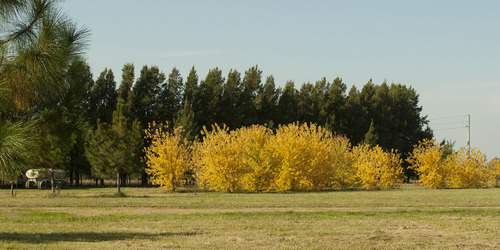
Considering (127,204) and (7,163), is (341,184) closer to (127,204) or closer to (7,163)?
(127,204)

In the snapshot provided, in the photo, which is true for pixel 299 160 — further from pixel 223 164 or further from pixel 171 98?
pixel 171 98

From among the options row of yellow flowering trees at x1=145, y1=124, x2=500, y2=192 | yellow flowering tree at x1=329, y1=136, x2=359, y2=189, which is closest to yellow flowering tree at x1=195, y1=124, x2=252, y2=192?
row of yellow flowering trees at x1=145, y1=124, x2=500, y2=192

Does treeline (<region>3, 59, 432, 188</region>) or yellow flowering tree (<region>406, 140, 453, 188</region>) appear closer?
yellow flowering tree (<region>406, 140, 453, 188</region>)

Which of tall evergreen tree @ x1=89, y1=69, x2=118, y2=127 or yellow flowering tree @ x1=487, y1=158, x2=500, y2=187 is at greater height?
tall evergreen tree @ x1=89, y1=69, x2=118, y2=127

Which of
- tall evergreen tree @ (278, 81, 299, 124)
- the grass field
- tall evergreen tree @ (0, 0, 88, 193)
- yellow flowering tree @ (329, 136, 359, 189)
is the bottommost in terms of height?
the grass field

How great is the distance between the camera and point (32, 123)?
11930 mm

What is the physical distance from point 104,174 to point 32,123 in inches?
1402

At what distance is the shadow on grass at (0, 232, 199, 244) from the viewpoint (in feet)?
44.4

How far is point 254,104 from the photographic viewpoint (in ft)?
214

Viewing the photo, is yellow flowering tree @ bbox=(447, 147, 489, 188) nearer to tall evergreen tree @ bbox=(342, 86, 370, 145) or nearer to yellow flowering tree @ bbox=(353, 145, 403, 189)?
yellow flowering tree @ bbox=(353, 145, 403, 189)

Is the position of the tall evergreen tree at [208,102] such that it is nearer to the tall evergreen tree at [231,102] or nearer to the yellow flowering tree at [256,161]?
the tall evergreen tree at [231,102]

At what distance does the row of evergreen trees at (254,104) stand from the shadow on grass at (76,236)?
35.8 m

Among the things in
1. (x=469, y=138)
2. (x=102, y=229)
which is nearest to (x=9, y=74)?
(x=102, y=229)

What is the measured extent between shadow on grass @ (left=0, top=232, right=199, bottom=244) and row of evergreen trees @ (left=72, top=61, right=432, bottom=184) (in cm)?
3581
